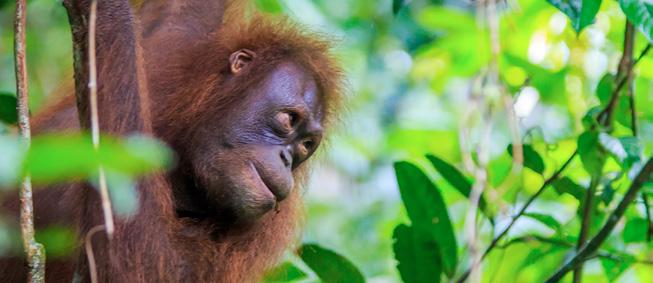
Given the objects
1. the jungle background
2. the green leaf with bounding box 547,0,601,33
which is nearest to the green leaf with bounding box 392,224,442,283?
the jungle background

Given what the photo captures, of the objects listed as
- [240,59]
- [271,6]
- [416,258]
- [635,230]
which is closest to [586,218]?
[635,230]

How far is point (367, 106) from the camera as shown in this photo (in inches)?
293

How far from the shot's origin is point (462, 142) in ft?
12.9

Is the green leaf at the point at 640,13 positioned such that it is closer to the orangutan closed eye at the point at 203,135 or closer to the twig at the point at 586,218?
the twig at the point at 586,218

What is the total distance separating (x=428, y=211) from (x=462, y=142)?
1.90ft

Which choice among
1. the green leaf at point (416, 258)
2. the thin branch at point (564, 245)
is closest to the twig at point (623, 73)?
the thin branch at point (564, 245)

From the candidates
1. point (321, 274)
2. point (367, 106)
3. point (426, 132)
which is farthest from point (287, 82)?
point (367, 106)

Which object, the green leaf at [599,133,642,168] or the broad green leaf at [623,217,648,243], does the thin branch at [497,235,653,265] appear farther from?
the green leaf at [599,133,642,168]

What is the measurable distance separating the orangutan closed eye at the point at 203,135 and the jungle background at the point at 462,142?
159 millimetres

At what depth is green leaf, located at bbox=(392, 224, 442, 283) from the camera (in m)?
3.36

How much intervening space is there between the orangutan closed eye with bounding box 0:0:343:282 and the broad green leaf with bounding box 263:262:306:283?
1.5 inches

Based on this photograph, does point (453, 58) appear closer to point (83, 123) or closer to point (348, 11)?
point (348, 11)

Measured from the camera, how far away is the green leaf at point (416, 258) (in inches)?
132

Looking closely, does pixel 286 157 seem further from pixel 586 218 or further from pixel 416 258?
pixel 586 218
